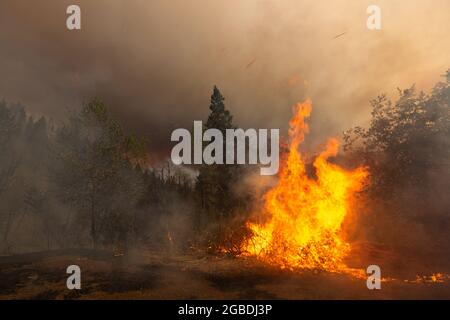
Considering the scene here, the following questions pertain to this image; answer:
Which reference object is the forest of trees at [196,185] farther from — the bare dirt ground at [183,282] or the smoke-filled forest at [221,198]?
the bare dirt ground at [183,282]

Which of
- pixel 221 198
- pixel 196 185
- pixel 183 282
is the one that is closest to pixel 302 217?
pixel 183 282

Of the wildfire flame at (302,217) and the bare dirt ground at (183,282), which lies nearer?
the bare dirt ground at (183,282)

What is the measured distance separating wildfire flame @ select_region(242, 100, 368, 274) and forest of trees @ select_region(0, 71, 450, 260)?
238cm

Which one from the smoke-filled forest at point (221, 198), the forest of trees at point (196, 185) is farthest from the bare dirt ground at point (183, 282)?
the forest of trees at point (196, 185)

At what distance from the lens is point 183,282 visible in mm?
11742

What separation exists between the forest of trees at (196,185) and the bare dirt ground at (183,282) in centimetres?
518

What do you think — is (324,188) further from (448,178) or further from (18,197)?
(18,197)

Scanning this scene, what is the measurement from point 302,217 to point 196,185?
75.7ft

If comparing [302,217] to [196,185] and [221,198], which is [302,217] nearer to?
[221,198]

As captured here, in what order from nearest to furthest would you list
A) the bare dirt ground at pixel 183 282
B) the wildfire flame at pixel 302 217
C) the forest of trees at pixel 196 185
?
the bare dirt ground at pixel 183 282, the wildfire flame at pixel 302 217, the forest of trees at pixel 196 185

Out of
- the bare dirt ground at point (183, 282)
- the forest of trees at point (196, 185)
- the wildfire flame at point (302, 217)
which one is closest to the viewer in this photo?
the bare dirt ground at point (183, 282)

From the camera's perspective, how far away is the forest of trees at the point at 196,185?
63.3 feet

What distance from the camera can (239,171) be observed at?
114 feet

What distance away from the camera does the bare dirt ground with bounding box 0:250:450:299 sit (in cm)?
1016
